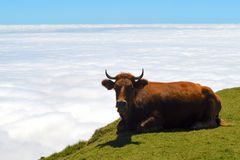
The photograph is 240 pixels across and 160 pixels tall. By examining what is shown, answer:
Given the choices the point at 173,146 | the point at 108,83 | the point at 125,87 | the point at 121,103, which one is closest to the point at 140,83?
the point at 125,87

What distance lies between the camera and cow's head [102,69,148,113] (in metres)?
18.0

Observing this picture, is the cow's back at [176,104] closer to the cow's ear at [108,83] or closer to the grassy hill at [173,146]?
the grassy hill at [173,146]

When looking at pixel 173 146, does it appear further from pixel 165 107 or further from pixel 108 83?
pixel 108 83

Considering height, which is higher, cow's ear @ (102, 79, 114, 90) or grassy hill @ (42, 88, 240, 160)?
cow's ear @ (102, 79, 114, 90)

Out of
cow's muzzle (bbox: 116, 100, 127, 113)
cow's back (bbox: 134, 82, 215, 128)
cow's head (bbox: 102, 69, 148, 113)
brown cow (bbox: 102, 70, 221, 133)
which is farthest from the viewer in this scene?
cow's back (bbox: 134, 82, 215, 128)

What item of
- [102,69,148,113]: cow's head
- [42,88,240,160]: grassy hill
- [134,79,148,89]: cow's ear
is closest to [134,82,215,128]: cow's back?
[134,79,148,89]: cow's ear

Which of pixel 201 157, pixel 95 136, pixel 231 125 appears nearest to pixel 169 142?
pixel 201 157

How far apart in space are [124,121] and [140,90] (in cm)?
156

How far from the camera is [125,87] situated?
18875mm

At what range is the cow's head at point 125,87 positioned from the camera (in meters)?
18.0

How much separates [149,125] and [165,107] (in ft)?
3.54

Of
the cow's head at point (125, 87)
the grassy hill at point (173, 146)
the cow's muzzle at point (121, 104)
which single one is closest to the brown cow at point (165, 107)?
the cow's head at point (125, 87)

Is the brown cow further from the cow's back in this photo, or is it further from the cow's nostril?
the cow's nostril

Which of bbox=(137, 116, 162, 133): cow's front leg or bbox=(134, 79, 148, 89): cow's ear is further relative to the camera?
bbox=(134, 79, 148, 89): cow's ear
